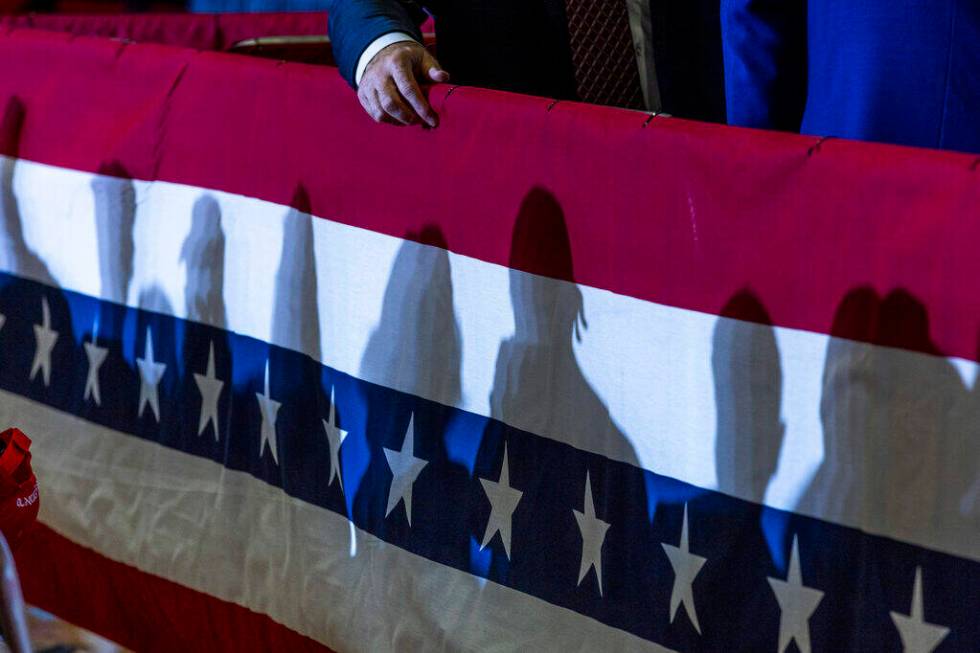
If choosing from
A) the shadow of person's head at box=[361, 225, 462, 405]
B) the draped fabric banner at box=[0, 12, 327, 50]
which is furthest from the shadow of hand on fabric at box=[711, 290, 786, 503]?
the draped fabric banner at box=[0, 12, 327, 50]

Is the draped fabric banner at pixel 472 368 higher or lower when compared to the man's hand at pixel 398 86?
lower

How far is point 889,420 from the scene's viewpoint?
1021 mm

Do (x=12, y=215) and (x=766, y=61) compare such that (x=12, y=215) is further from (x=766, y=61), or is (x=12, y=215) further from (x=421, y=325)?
(x=766, y=61)

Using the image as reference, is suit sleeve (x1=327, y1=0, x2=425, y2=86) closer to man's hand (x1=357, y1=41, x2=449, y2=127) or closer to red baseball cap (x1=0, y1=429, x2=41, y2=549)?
man's hand (x1=357, y1=41, x2=449, y2=127)

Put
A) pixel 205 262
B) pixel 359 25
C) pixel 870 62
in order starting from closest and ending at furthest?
pixel 870 62, pixel 359 25, pixel 205 262

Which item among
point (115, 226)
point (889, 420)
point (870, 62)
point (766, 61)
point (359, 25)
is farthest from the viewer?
point (115, 226)

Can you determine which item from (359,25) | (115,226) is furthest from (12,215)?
(359,25)

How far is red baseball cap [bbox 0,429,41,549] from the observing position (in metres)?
1.21

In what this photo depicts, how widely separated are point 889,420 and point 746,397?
0.14 m

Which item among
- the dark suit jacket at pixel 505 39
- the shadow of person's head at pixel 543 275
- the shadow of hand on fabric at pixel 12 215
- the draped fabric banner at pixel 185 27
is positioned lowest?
the shadow of person's head at pixel 543 275

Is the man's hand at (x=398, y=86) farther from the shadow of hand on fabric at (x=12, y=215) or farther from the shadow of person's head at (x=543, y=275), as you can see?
the shadow of hand on fabric at (x=12, y=215)

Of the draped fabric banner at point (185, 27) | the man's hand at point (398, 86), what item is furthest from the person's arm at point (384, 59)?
the draped fabric banner at point (185, 27)

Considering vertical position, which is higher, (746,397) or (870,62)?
(870,62)

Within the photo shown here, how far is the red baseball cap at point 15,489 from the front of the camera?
1.21 meters
